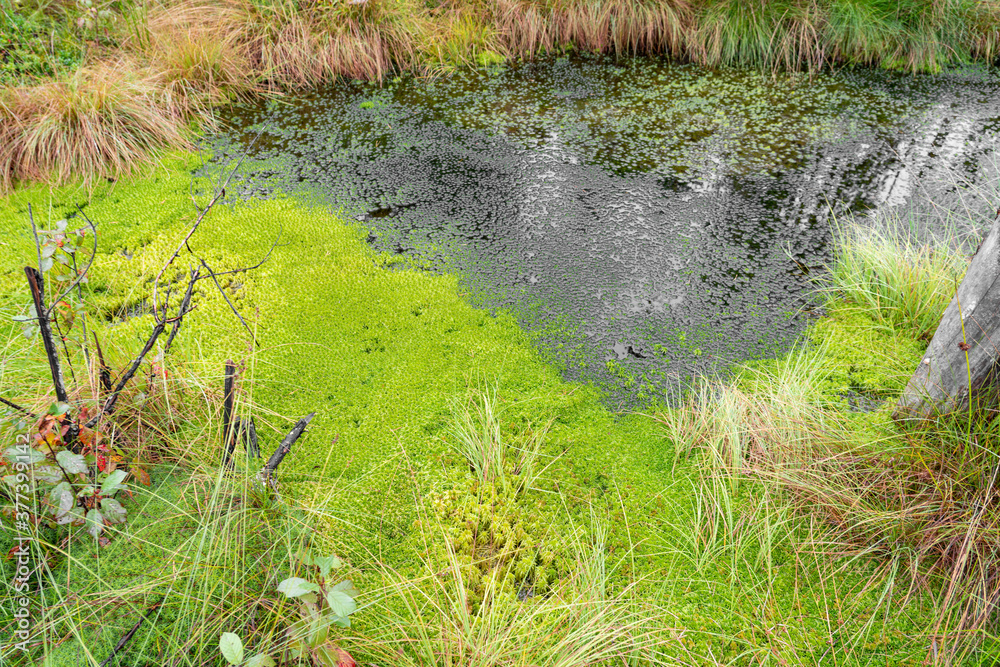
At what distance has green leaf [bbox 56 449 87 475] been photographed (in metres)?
1.15

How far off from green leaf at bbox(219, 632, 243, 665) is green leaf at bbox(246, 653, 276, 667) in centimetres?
7

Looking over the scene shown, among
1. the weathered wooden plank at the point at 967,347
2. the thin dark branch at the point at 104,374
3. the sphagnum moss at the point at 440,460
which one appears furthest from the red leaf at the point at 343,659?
the weathered wooden plank at the point at 967,347

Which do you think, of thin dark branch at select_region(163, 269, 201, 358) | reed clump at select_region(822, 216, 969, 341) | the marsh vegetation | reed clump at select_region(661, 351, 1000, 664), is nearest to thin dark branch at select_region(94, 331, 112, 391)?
the marsh vegetation

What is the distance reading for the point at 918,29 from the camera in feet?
12.3

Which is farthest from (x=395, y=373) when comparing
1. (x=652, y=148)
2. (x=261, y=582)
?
(x=652, y=148)

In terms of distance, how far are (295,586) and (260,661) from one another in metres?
0.14

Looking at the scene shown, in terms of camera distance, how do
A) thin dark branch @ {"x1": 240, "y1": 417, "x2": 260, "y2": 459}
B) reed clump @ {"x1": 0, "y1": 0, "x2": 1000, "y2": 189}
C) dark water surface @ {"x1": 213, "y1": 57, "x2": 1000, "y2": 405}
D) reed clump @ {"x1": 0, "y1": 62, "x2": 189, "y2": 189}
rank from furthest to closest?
1. reed clump @ {"x1": 0, "y1": 0, "x2": 1000, "y2": 189}
2. reed clump @ {"x1": 0, "y1": 62, "x2": 189, "y2": 189}
3. dark water surface @ {"x1": 213, "y1": 57, "x2": 1000, "y2": 405}
4. thin dark branch @ {"x1": 240, "y1": 417, "x2": 260, "y2": 459}

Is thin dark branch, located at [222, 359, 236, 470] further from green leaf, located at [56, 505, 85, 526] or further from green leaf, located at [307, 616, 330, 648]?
green leaf, located at [307, 616, 330, 648]

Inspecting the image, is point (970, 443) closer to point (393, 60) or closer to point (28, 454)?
point (28, 454)

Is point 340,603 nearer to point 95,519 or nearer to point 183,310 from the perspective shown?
point 95,519

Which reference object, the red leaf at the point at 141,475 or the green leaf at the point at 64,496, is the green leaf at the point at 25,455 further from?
the red leaf at the point at 141,475

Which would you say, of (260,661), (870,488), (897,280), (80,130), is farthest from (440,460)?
(80,130)

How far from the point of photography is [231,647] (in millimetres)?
967

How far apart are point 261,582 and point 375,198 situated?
1.87 meters
